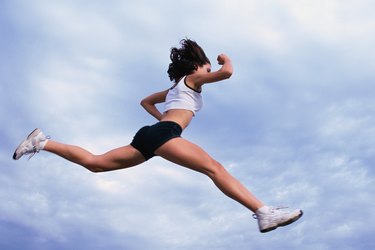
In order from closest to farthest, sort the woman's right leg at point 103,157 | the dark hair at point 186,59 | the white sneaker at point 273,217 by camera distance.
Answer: the white sneaker at point 273,217, the woman's right leg at point 103,157, the dark hair at point 186,59

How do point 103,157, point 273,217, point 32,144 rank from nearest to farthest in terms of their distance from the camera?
point 273,217, point 103,157, point 32,144

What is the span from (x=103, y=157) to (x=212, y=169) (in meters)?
1.57

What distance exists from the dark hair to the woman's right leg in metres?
1.22

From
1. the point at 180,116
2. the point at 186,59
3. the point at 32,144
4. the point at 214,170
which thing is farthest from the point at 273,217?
the point at 32,144

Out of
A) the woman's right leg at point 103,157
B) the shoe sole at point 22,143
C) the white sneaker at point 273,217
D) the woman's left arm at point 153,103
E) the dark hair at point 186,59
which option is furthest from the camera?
the woman's left arm at point 153,103

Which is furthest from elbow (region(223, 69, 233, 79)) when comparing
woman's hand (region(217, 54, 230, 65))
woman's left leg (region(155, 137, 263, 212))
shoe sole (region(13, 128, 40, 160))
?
shoe sole (region(13, 128, 40, 160))

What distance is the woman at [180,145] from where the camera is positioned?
6.26 meters

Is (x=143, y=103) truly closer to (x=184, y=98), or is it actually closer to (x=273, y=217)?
(x=184, y=98)

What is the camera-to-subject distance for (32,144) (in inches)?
299

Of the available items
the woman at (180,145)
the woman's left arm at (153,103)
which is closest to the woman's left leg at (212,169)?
the woman at (180,145)

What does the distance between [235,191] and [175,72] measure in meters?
2.00

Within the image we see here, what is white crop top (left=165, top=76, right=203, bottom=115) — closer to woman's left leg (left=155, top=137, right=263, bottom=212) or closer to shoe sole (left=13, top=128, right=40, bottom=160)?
woman's left leg (left=155, top=137, right=263, bottom=212)

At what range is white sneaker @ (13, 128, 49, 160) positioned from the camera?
7534mm

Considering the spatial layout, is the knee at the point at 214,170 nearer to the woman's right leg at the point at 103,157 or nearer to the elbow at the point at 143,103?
the woman's right leg at the point at 103,157
